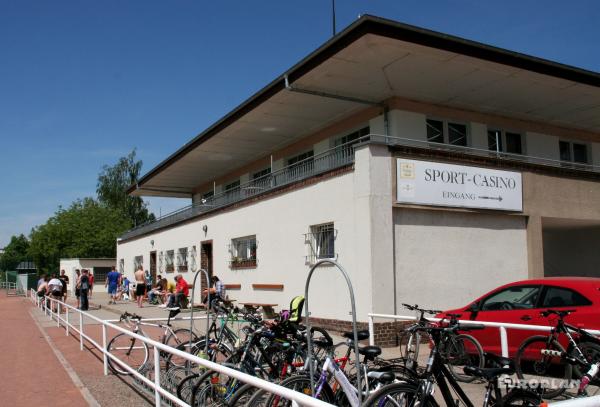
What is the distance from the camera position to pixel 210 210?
22.1 meters

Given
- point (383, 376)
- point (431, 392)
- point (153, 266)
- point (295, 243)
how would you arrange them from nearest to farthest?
1. point (431, 392)
2. point (383, 376)
3. point (295, 243)
4. point (153, 266)

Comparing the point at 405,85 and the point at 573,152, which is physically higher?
the point at 405,85

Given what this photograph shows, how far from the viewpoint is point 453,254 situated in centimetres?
1377

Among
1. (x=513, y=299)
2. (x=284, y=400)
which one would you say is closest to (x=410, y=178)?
(x=513, y=299)

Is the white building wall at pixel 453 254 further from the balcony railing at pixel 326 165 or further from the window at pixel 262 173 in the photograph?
the window at pixel 262 173

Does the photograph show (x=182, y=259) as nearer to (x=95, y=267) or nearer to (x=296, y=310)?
(x=296, y=310)

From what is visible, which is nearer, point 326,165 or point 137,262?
point 326,165

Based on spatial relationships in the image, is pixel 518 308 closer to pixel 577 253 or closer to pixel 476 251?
pixel 476 251

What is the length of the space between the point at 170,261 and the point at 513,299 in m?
20.5

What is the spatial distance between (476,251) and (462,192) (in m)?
1.50

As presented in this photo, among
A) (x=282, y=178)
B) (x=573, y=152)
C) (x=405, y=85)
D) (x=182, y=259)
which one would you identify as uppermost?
(x=405, y=85)

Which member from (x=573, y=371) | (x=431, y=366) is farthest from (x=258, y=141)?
(x=431, y=366)

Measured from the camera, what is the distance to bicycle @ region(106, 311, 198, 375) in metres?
9.01

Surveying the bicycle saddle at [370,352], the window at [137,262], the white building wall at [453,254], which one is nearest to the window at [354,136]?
the white building wall at [453,254]
